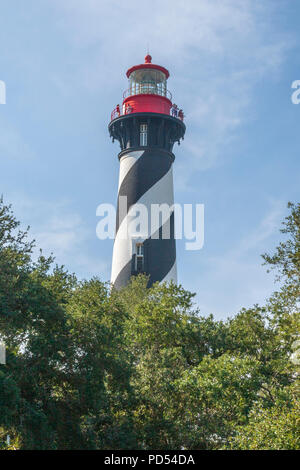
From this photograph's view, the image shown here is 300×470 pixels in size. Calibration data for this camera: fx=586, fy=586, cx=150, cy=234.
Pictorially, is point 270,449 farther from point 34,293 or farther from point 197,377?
point 34,293

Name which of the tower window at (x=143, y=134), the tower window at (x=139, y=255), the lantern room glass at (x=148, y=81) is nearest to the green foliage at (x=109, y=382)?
the tower window at (x=139, y=255)

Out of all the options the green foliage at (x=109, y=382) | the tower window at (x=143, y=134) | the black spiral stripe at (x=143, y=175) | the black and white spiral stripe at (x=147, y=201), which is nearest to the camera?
the green foliage at (x=109, y=382)

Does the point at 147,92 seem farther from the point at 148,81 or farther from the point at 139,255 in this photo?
the point at 139,255

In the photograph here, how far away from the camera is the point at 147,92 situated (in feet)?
162

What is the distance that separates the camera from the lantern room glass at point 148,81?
1960 inches

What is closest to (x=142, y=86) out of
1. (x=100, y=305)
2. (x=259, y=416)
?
(x=100, y=305)

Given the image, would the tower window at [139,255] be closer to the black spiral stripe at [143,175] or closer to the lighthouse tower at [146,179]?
the lighthouse tower at [146,179]

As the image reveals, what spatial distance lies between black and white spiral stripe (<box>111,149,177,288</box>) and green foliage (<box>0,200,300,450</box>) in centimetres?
1947

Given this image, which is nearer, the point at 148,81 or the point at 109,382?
the point at 109,382

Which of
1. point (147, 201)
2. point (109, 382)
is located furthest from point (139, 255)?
point (109, 382)

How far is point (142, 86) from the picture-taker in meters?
50.0

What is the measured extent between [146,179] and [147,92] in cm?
804

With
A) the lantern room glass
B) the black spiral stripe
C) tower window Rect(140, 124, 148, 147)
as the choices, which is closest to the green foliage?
the black spiral stripe

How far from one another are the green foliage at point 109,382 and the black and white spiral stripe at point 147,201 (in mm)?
19472
